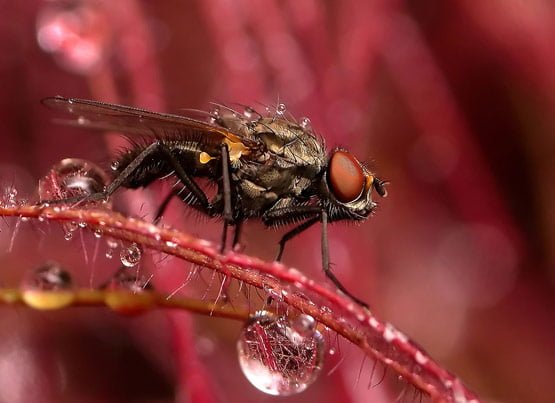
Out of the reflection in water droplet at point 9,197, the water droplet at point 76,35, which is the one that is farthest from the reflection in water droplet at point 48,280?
the water droplet at point 76,35

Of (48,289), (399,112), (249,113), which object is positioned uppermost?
(399,112)

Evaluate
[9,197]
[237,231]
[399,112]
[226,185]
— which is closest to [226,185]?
[226,185]

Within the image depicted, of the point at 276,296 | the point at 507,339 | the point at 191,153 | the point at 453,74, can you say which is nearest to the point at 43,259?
the point at 191,153

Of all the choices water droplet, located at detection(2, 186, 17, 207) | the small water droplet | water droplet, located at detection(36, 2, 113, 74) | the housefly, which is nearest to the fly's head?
the housefly

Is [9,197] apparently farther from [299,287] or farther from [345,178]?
[345,178]

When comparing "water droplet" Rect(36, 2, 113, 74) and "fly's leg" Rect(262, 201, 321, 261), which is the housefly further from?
"water droplet" Rect(36, 2, 113, 74)

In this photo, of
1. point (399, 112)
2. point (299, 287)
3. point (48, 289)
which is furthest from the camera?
point (399, 112)

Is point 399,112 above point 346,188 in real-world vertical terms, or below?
above
